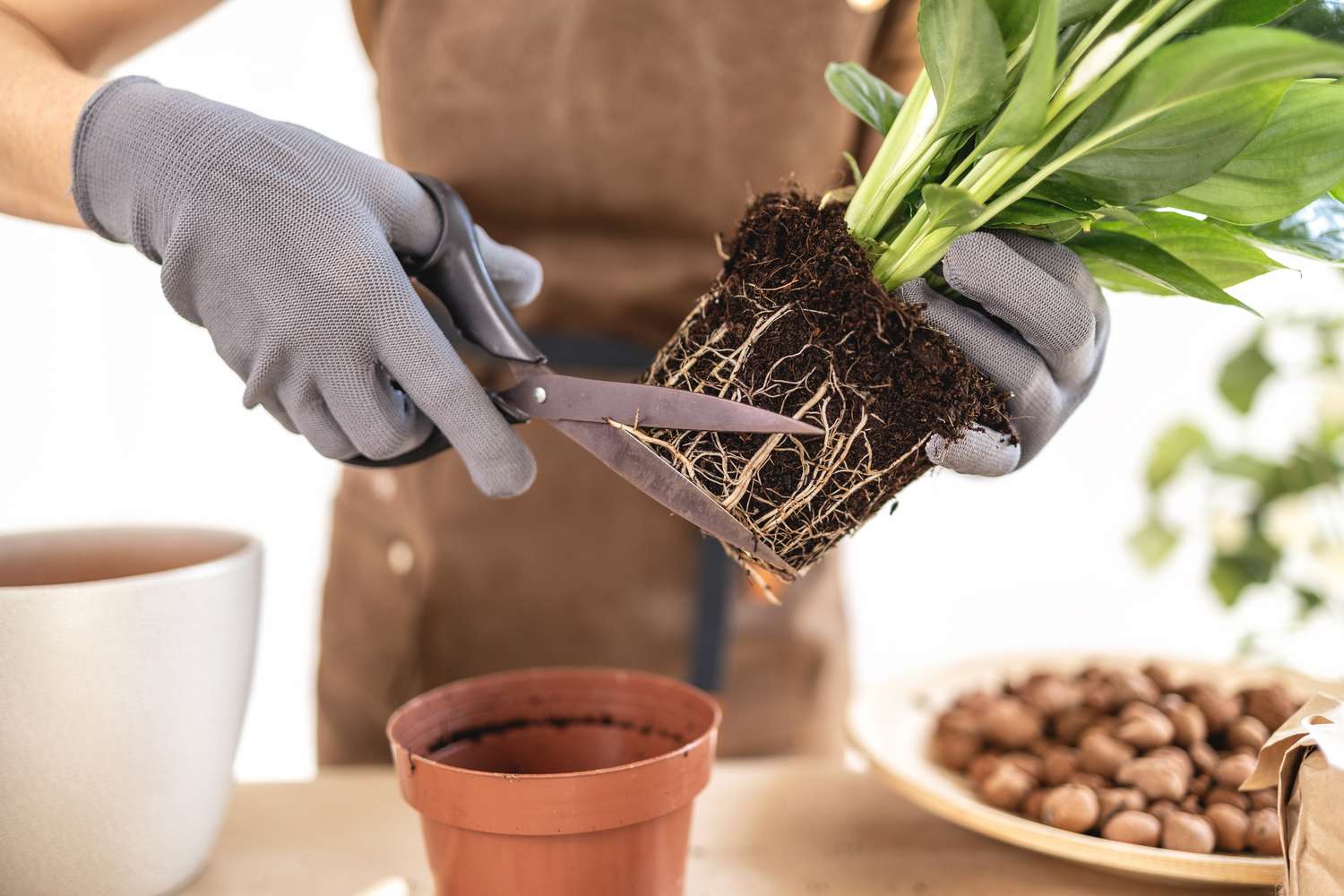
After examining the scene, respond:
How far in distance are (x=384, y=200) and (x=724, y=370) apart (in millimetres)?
190

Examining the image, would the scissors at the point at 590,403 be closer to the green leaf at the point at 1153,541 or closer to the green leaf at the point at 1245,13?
the green leaf at the point at 1245,13

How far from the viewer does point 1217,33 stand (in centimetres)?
30

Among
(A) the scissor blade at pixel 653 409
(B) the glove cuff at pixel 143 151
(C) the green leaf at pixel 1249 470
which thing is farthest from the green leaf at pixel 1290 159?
(C) the green leaf at pixel 1249 470

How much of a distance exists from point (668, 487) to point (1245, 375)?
3.17 ft

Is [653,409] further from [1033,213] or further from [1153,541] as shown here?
[1153,541]

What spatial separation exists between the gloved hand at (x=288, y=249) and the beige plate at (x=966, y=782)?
0.90 ft

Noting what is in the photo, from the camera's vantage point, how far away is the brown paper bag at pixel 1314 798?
1.21 ft

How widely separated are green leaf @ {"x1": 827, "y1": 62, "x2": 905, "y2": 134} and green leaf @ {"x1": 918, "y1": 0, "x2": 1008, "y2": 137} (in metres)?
0.10

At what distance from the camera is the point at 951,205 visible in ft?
1.24

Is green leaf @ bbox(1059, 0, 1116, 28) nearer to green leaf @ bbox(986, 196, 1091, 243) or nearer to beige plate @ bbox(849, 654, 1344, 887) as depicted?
green leaf @ bbox(986, 196, 1091, 243)

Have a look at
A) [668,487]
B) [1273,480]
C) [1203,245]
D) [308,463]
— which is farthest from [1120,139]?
[308,463]

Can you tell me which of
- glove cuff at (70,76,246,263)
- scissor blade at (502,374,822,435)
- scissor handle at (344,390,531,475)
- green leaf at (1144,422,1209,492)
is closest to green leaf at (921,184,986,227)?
scissor blade at (502,374,822,435)

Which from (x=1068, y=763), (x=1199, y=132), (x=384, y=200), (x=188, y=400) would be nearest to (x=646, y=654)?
(x=1068, y=763)

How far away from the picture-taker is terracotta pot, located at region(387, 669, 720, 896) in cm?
41
